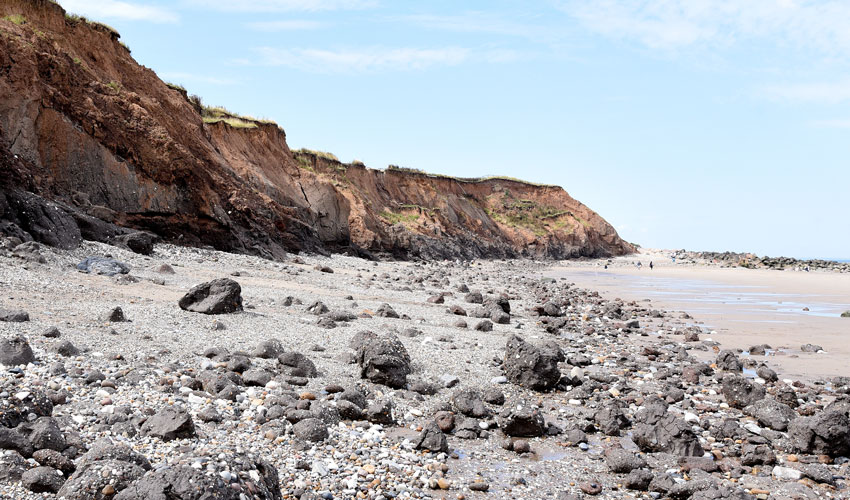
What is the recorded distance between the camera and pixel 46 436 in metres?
4.29

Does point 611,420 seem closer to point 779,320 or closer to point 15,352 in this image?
point 15,352

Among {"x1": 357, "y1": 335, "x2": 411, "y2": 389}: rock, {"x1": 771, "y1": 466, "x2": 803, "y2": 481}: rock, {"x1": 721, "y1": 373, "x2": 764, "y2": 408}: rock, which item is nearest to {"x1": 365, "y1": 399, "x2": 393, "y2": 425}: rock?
{"x1": 357, "y1": 335, "x2": 411, "y2": 389}: rock

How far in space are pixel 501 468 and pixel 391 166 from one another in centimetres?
5996

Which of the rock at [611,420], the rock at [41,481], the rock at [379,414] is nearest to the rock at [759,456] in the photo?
the rock at [611,420]

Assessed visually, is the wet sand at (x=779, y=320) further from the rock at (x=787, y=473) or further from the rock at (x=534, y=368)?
the rock at (x=787, y=473)

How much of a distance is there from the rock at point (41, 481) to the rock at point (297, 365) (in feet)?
11.2

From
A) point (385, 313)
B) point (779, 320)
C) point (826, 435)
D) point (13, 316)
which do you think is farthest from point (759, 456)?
point (779, 320)

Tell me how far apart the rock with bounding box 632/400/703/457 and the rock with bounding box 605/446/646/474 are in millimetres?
462

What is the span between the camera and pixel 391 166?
64.0 meters

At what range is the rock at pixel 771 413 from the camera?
6.38m

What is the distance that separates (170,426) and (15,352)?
7.89 ft

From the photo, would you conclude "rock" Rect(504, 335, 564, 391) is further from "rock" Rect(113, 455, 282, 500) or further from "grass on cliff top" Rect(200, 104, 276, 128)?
"grass on cliff top" Rect(200, 104, 276, 128)

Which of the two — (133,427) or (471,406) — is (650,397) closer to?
(471,406)

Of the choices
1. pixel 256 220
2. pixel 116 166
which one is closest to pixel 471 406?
pixel 116 166
